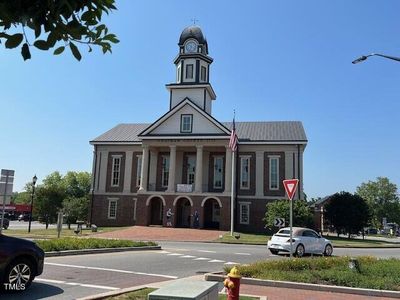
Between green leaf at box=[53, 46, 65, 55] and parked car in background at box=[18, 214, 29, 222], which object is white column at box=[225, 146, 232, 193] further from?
parked car in background at box=[18, 214, 29, 222]

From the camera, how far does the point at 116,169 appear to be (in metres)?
51.0

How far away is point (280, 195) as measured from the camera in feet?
151

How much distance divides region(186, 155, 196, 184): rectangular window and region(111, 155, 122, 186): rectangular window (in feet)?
27.2

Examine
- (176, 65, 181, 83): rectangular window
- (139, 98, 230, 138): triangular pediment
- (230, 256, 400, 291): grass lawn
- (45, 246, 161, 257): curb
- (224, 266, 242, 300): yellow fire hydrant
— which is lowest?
(45, 246, 161, 257): curb

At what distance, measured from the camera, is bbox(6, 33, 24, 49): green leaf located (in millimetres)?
3418

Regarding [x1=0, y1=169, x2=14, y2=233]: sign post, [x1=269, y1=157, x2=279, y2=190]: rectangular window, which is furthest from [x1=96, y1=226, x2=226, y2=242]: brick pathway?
[x1=0, y1=169, x2=14, y2=233]: sign post

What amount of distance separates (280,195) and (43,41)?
43866mm

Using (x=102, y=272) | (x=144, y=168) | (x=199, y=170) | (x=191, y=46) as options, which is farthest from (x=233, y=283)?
(x=191, y=46)

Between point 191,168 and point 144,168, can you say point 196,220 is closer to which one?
point 191,168

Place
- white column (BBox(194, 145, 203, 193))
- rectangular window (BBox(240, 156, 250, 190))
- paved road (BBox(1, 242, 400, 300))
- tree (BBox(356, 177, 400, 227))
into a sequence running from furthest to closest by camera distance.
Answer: tree (BBox(356, 177, 400, 227))
rectangular window (BBox(240, 156, 250, 190))
white column (BBox(194, 145, 203, 193))
paved road (BBox(1, 242, 400, 300))

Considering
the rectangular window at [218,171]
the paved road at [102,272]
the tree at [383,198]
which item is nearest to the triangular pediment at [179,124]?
the rectangular window at [218,171]

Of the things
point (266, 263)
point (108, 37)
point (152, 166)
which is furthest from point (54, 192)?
point (108, 37)

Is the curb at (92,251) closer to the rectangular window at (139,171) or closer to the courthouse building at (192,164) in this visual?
the courthouse building at (192,164)

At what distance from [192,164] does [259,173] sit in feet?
24.4
